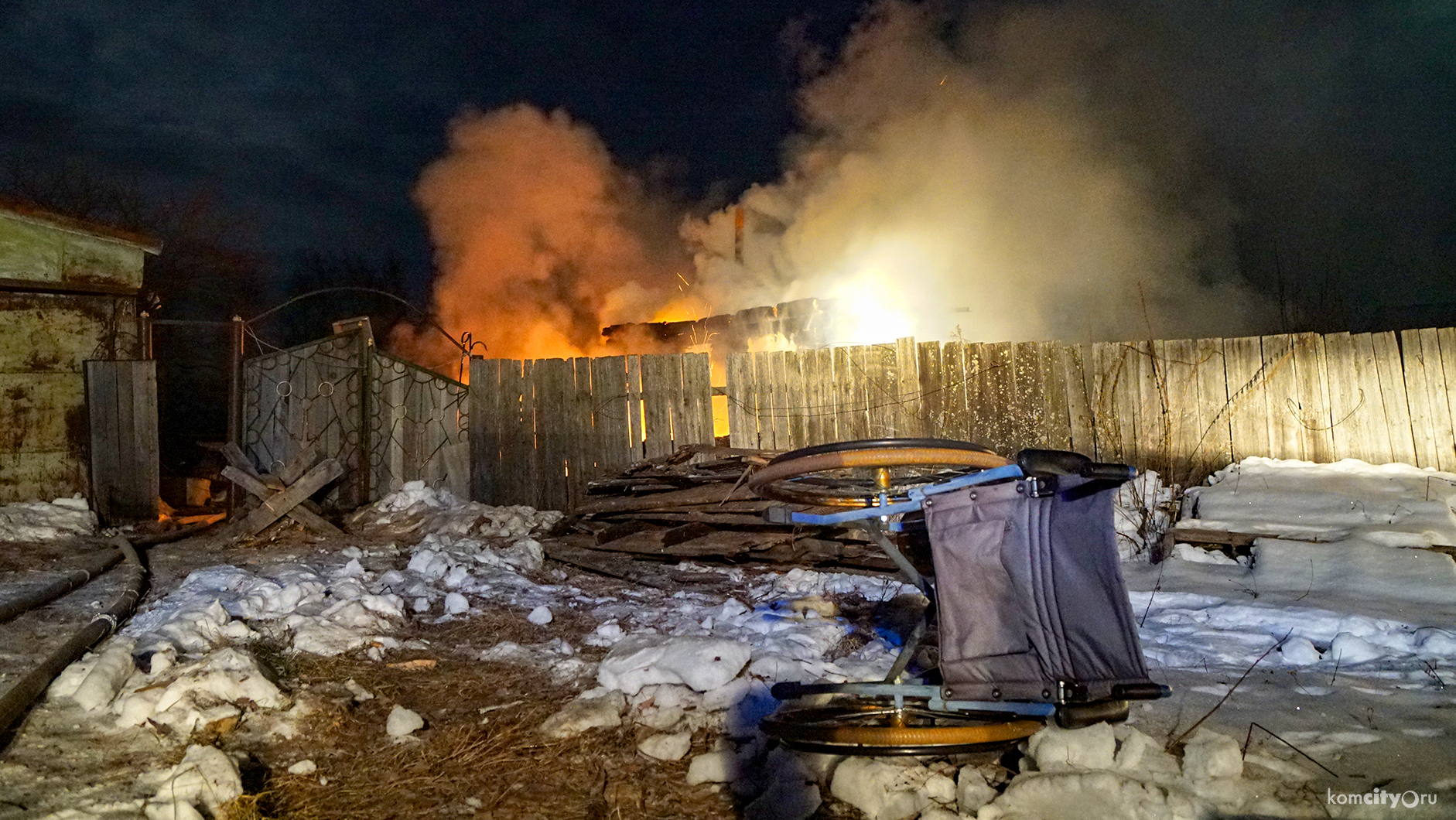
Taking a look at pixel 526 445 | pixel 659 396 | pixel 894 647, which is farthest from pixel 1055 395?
pixel 526 445

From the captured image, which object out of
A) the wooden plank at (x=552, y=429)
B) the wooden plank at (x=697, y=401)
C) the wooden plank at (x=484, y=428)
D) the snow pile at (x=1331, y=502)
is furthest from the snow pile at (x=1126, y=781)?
the wooden plank at (x=484, y=428)

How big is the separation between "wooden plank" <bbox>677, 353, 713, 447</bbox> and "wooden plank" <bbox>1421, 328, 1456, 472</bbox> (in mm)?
7676

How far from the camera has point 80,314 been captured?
11.0m

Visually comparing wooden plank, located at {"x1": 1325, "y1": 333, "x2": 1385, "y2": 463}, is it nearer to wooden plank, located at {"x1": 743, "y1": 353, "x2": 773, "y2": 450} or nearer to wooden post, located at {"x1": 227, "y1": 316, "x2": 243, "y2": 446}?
wooden plank, located at {"x1": 743, "y1": 353, "x2": 773, "y2": 450}

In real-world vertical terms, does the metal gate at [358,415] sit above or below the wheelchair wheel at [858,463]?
above

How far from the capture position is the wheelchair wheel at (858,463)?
2658 mm

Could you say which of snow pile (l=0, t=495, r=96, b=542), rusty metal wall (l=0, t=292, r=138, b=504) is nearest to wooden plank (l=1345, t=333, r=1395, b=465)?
snow pile (l=0, t=495, r=96, b=542)

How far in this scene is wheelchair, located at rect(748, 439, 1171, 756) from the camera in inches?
101

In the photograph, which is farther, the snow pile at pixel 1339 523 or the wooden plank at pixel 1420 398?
the wooden plank at pixel 1420 398

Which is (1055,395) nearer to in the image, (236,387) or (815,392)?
(815,392)

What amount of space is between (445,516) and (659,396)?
3408mm

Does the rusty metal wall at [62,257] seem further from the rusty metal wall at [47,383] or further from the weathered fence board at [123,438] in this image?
the weathered fence board at [123,438]

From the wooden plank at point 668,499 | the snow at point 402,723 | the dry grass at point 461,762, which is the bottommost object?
the dry grass at point 461,762

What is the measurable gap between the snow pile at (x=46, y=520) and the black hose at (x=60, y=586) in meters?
2.04
